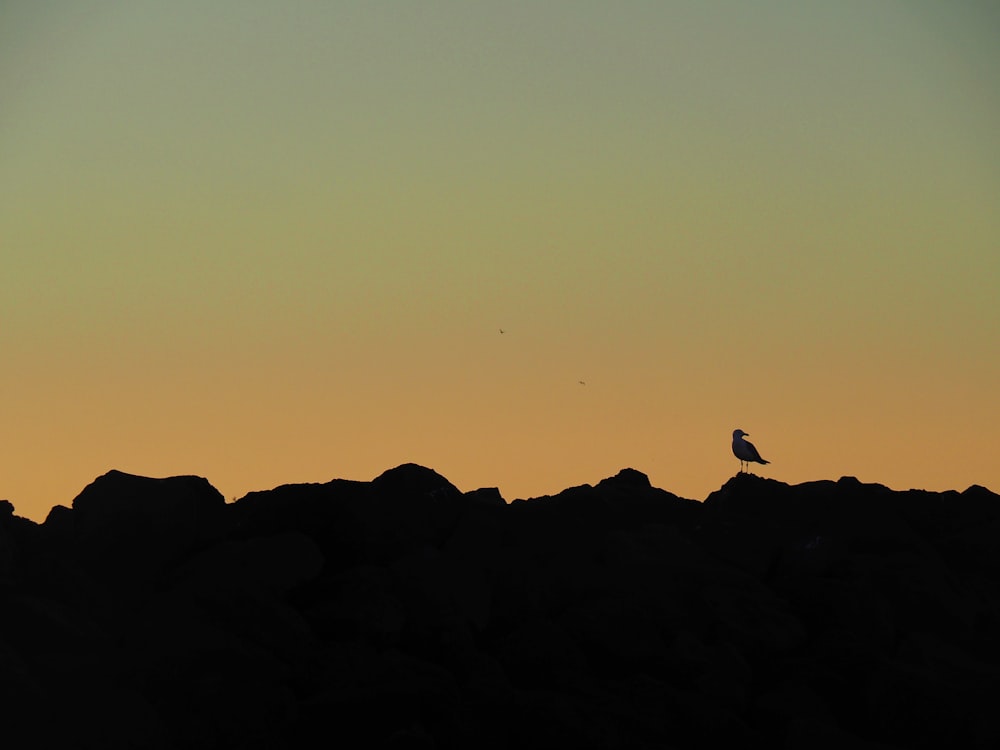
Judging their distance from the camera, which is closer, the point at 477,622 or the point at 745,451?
the point at 477,622

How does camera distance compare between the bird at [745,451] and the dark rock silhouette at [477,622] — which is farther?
the bird at [745,451]

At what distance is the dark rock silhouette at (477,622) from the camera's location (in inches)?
1146

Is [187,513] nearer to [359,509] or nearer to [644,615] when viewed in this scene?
[359,509]

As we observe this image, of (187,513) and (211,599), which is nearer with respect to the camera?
(211,599)

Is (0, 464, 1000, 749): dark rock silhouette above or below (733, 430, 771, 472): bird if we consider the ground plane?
below

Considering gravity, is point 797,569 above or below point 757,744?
above

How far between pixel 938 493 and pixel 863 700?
9957 mm

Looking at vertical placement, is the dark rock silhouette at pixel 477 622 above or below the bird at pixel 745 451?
below

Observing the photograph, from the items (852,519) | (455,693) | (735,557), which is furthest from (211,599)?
(852,519)

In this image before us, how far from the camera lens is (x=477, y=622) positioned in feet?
107

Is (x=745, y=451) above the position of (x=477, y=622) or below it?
above

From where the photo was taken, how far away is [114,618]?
105 feet

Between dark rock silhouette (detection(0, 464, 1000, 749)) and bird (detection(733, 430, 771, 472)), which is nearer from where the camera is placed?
dark rock silhouette (detection(0, 464, 1000, 749))

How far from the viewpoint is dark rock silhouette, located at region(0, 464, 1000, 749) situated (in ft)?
95.5
